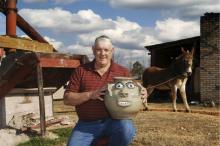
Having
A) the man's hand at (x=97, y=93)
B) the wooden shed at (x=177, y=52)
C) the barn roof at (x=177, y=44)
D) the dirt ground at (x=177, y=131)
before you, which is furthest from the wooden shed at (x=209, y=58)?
the man's hand at (x=97, y=93)

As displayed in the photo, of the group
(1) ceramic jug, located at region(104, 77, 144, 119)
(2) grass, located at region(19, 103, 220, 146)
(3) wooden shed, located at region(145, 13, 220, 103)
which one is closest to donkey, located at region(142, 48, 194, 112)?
(2) grass, located at region(19, 103, 220, 146)

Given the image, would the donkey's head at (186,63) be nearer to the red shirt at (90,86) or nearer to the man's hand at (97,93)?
the red shirt at (90,86)

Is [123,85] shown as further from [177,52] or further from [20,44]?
[177,52]

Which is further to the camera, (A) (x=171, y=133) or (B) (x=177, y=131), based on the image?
(B) (x=177, y=131)

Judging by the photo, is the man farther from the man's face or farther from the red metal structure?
the red metal structure

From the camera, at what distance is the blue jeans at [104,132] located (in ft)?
16.3

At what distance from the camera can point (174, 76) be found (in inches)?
604

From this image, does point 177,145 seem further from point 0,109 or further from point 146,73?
point 146,73

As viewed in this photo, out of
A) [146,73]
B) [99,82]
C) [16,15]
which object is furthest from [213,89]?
[99,82]

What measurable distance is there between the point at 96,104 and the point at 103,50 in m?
0.51

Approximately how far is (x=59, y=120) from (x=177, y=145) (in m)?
2.58

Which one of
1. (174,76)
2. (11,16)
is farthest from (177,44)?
(11,16)

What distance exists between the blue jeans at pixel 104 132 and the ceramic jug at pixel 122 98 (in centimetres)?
10

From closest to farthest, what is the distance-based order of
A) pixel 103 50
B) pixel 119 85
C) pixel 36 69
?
pixel 119 85, pixel 103 50, pixel 36 69
